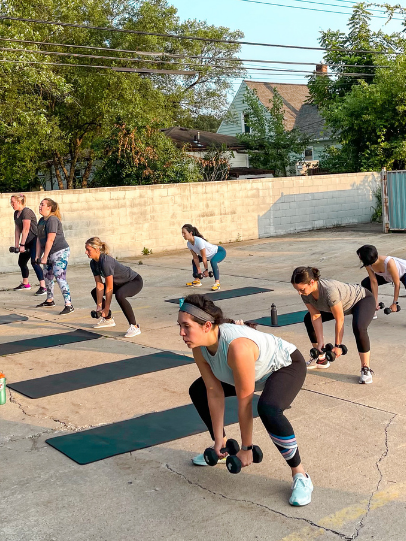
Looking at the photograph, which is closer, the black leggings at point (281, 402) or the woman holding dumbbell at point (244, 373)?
the woman holding dumbbell at point (244, 373)

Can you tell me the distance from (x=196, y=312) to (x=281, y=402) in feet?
2.62

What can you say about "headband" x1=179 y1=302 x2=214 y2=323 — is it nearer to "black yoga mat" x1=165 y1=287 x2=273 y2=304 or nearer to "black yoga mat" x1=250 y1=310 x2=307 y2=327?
"black yoga mat" x1=250 y1=310 x2=307 y2=327

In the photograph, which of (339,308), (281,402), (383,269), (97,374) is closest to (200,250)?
(383,269)

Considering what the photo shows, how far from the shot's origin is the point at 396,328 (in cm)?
910

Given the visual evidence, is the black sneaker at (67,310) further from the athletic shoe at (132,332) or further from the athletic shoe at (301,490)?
the athletic shoe at (301,490)

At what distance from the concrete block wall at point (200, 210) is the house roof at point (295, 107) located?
14.5 metres

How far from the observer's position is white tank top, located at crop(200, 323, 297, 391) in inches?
163

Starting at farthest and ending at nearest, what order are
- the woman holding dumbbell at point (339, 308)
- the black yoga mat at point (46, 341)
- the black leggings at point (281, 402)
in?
1. the black yoga mat at point (46, 341)
2. the woman holding dumbbell at point (339, 308)
3. the black leggings at point (281, 402)

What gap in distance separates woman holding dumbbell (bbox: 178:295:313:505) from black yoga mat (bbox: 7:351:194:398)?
2957mm

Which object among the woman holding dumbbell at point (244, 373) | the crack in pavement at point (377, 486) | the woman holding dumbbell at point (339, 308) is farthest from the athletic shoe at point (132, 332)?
the woman holding dumbbell at point (244, 373)

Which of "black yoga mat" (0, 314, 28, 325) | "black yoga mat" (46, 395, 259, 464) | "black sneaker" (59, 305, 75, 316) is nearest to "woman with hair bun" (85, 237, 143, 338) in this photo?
"black sneaker" (59, 305, 75, 316)

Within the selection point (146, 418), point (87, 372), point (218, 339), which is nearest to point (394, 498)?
point (218, 339)

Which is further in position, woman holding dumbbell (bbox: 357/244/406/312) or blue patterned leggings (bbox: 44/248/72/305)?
blue patterned leggings (bbox: 44/248/72/305)

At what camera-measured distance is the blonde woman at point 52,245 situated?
10.9 meters
